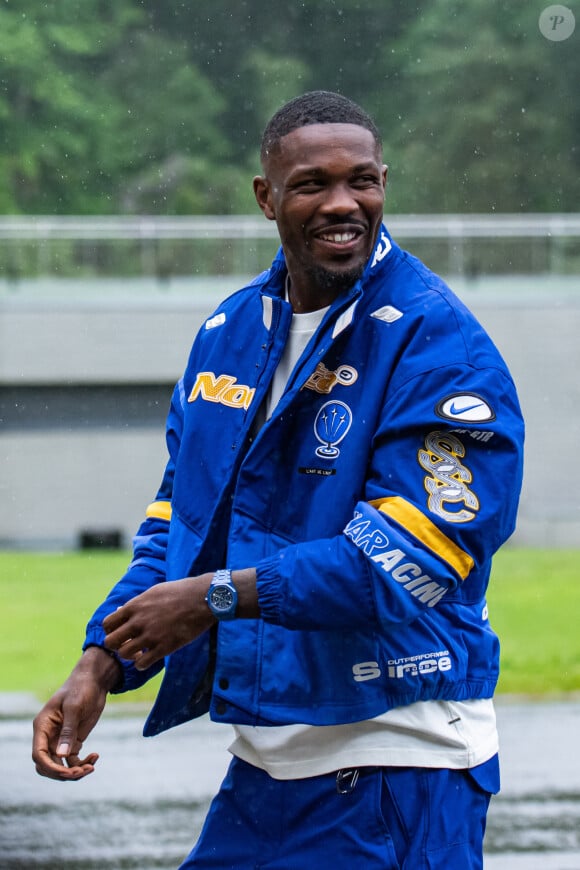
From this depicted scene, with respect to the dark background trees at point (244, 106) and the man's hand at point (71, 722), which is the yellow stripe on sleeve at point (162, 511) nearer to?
the man's hand at point (71, 722)

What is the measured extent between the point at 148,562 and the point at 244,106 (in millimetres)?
33482

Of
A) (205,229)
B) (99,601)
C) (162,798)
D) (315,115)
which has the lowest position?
(99,601)

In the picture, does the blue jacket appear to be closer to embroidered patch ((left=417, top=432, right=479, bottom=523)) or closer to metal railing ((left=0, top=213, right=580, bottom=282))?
embroidered patch ((left=417, top=432, right=479, bottom=523))

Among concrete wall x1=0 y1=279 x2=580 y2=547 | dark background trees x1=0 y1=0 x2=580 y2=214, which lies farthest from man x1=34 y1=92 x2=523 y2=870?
dark background trees x1=0 y1=0 x2=580 y2=214

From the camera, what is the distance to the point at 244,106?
35250 mm

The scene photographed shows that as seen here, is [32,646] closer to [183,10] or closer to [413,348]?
[413,348]

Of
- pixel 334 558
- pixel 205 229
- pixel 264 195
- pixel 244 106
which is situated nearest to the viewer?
pixel 334 558

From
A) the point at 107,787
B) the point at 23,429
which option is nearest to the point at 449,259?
the point at 23,429

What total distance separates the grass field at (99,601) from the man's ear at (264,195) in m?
7.14

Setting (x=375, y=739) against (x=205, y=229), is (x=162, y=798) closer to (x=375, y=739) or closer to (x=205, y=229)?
(x=375, y=739)

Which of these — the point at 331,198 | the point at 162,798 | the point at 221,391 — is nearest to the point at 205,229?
the point at 162,798

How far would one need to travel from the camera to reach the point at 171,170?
108 feet

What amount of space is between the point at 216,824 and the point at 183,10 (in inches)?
1532

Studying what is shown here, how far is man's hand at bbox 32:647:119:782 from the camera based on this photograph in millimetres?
2457
